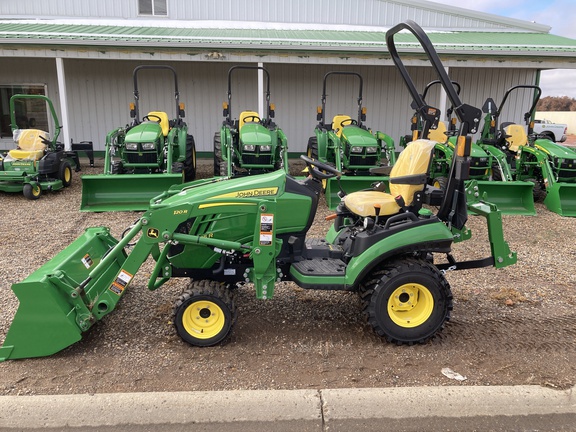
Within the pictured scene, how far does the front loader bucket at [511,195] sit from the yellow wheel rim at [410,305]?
437 cm

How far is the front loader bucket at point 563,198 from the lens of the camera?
7285 mm

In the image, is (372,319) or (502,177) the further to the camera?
(502,177)

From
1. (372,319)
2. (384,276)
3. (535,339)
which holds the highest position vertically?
(384,276)

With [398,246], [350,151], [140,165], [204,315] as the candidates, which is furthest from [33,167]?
[398,246]

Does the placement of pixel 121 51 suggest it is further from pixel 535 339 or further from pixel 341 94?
pixel 535 339

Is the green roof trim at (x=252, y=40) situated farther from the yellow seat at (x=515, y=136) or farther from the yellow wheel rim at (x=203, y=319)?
the yellow wheel rim at (x=203, y=319)

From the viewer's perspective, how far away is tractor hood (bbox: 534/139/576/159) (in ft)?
25.5

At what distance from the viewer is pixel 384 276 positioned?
3.20 metres

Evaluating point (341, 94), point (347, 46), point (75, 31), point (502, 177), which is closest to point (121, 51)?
point (75, 31)

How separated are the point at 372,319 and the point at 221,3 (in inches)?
525

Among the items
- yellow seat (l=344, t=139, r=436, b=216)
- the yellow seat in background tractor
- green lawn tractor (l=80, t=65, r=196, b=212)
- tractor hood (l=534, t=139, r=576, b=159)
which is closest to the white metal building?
the yellow seat in background tractor

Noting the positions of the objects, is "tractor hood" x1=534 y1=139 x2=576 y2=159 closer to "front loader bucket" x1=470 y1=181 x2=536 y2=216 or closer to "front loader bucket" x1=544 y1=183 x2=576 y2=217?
"front loader bucket" x1=544 y1=183 x2=576 y2=217

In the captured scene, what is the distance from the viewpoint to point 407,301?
131 inches

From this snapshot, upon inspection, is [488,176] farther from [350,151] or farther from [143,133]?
[143,133]
